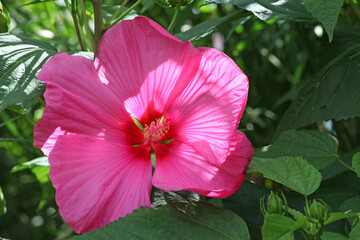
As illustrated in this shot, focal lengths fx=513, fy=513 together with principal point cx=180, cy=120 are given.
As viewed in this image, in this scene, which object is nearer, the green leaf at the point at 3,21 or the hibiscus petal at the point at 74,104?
the hibiscus petal at the point at 74,104

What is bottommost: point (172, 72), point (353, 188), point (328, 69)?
point (353, 188)

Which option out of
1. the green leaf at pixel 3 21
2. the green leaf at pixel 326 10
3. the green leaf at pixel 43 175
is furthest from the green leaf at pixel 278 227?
→ the green leaf at pixel 43 175

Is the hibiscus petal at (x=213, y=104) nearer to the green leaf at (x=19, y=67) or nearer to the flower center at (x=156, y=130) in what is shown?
the flower center at (x=156, y=130)

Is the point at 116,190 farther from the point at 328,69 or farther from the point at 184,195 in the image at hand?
the point at 328,69

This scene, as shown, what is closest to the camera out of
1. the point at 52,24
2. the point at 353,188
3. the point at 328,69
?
the point at 353,188

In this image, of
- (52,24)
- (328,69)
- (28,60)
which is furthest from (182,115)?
(52,24)

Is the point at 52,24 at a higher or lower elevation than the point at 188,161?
lower

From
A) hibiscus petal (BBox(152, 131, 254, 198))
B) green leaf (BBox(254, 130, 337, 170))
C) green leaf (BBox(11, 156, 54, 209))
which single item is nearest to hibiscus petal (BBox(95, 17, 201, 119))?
Result: hibiscus petal (BBox(152, 131, 254, 198))
